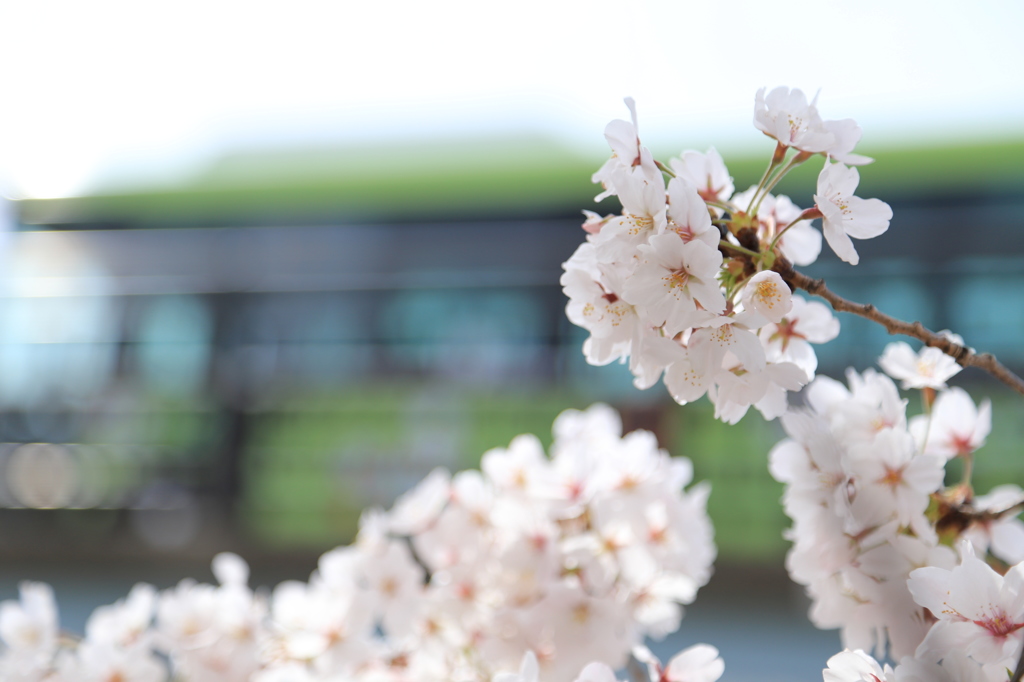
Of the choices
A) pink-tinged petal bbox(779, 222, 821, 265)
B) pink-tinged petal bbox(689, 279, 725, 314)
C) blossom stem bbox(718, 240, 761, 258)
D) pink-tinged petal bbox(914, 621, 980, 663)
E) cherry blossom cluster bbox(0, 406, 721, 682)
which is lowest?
cherry blossom cluster bbox(0, 406, 721, 682)

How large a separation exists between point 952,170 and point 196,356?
4610 mm

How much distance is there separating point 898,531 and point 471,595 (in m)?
0.42

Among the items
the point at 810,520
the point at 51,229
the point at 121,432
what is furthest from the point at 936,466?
the point at 51,229

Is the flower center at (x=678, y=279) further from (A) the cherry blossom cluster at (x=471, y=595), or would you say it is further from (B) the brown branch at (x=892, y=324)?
(A) the cherry blossom cluster at (x=471, y=595)

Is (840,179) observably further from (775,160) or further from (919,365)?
(919,365)

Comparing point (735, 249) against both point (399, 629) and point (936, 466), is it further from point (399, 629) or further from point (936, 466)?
point (399, 629)

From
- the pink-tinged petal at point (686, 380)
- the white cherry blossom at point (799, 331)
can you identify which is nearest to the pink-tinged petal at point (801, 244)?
the white cherry blossom at point (799, 331)

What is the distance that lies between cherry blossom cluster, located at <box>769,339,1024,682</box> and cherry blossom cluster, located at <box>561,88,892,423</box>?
7 centimetres

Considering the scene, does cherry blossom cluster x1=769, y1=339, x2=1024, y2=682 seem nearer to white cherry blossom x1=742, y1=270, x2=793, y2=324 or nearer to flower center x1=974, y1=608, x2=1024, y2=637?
flower center x1=974, y1=608, x2=1024, y2=637

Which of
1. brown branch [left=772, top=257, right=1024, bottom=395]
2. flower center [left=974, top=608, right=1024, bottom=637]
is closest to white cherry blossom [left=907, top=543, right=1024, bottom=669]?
flower center [left=974, top=608, right=1024, bottom=637]

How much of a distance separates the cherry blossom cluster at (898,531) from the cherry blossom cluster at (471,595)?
19 centimetres

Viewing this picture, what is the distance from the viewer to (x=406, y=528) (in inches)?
31.0

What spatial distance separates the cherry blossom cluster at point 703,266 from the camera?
1.35 ft

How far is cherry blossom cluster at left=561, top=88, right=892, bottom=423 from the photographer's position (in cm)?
41
